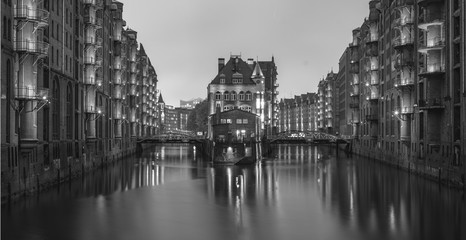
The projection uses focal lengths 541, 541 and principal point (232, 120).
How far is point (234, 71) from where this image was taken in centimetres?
12962

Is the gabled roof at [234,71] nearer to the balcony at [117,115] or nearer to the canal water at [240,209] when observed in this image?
the balcony at [117,115]

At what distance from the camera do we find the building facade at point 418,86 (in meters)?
51.7

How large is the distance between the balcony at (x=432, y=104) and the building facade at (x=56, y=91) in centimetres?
3796

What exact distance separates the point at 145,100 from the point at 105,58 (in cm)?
6215

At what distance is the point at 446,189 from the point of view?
Result: 168 ft

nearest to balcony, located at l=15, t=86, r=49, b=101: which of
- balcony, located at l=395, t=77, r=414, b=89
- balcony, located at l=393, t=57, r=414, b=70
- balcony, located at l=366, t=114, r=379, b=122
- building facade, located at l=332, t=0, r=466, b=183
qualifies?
building facade, located at l=332, t=0, r=466, b=183

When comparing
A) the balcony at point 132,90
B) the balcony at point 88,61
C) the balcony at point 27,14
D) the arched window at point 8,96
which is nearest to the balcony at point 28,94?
the arched window at point 8,96

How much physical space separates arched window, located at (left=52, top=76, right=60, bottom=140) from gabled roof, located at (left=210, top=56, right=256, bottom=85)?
7187 centimetres

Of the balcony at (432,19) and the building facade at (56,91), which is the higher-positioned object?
the balcony at (432,19)

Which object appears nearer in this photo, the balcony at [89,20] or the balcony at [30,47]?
the balcony at [30,47]

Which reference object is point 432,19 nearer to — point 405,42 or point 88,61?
point 405,42

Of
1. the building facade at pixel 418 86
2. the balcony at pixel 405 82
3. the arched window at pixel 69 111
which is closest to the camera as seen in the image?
the building facade at pixel 418 86

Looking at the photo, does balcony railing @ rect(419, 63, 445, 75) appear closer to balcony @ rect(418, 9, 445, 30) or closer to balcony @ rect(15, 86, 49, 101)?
balcony @ rect(418, 9, 445, 30)

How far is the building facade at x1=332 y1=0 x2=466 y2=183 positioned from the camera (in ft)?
169
